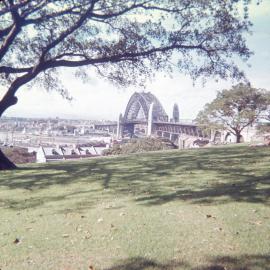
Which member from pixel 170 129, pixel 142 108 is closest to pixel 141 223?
pixel 170 129

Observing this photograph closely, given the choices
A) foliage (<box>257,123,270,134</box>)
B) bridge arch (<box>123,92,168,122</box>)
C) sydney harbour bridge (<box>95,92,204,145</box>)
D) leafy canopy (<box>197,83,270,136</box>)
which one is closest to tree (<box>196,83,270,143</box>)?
leafy canopy (<box>197,83,270,136</box>)

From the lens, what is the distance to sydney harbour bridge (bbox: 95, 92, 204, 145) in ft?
236

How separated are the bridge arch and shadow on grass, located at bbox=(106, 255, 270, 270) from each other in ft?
288

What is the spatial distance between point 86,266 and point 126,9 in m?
Result: 11.2

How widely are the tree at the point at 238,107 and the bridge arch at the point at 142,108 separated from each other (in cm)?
5260

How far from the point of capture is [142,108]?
106 meters

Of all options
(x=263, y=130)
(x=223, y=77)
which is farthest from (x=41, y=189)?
(x=263, y=130)

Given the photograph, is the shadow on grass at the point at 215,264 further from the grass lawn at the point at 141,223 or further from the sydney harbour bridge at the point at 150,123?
the sydney harbour bridge at the point at 150,123

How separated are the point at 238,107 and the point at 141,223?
34.3 metres

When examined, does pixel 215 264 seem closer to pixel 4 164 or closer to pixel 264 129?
pixel 4 164

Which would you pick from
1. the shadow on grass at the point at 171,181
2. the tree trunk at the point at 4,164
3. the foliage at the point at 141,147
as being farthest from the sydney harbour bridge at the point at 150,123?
the shadow on grass at the point at 171,181

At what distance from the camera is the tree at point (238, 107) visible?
1460 inches

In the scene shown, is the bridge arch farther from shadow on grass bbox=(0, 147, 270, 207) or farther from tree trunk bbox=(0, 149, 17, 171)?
shadow on grass bbox=(0, 147, 270, 207)

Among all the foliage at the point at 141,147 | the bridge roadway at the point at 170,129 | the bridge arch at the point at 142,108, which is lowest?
the foliage at the point at 141,147
